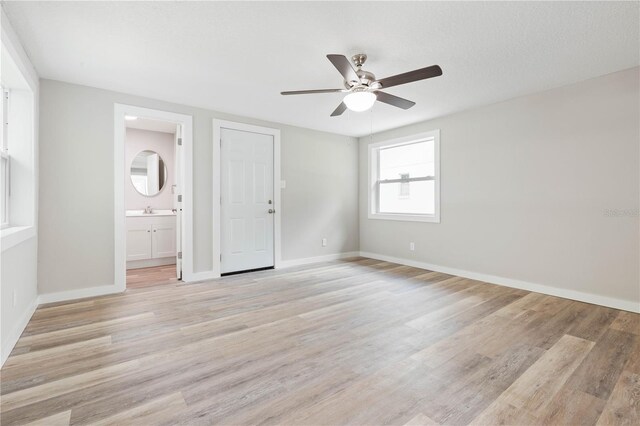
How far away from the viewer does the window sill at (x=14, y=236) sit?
2.05 meters

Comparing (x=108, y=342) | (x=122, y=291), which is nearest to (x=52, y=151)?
(x=122, y=291)

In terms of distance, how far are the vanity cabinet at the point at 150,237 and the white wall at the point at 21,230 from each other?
1899 millimetres

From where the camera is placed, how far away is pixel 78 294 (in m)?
3.41

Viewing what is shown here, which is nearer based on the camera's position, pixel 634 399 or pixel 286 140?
pixel 634 399

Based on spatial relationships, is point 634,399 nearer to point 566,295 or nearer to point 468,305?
point 468,305

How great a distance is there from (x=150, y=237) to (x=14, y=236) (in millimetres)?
2970

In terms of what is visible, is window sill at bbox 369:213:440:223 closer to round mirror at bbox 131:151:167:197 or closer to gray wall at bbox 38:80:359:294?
gray wall at bbox 38:80:359:294

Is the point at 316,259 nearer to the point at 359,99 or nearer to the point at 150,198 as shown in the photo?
the point at 150,198

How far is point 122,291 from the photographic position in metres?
3.66

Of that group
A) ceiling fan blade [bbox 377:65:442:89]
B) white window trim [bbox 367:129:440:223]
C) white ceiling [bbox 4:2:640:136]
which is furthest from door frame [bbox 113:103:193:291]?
white window trim [bbox 367:129:440:223]

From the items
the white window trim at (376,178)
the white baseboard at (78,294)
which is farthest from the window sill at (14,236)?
the white window trim at (376,178)

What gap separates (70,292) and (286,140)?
3.47 meters

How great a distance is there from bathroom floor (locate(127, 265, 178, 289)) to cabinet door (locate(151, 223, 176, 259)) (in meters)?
0.24

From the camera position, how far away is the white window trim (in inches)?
185
